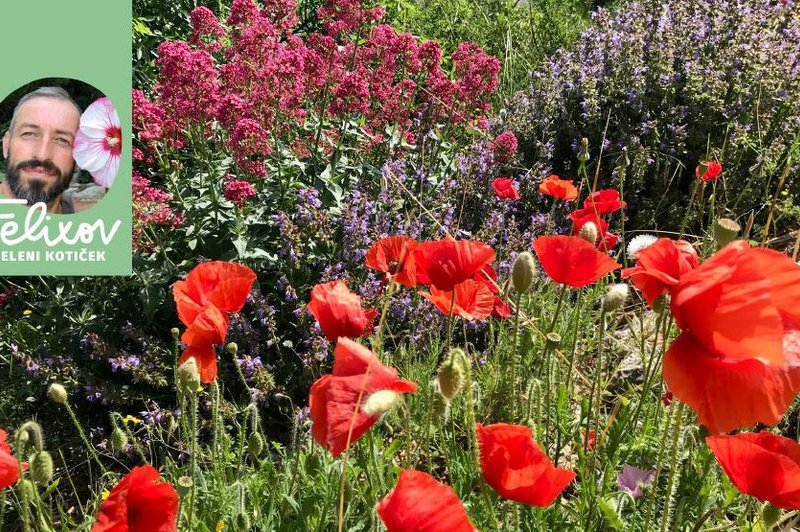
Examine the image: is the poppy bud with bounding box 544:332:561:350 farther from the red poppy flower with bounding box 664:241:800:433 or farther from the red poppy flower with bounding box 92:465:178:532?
the red poppy flower with bounding box 92:465:178:532

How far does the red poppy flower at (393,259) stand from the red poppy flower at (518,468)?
0.47m

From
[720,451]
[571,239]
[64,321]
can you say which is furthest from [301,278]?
[720,451]

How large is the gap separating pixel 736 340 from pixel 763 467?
30cm

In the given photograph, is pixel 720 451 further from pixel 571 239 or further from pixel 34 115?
pixel 34 115

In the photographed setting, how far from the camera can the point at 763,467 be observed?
1.03 meters

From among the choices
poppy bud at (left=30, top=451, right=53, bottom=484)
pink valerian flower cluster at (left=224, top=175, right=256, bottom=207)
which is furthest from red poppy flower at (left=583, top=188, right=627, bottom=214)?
poppy bud at (left=30, top=451, right=53, bottom=484)

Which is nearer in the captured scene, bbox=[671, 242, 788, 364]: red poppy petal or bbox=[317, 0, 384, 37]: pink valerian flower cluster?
bbox=[671, 242, 788, 364]: red poppy petal

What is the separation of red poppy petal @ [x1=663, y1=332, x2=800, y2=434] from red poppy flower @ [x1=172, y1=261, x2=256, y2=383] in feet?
2.29

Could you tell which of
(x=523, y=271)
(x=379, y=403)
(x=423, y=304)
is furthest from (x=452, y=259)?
(x=423, y=304)

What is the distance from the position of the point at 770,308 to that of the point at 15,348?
2575 millimetres

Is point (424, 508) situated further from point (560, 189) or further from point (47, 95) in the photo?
point (47, 95)

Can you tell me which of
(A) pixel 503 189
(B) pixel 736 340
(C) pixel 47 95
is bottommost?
(C) pixel 47 95

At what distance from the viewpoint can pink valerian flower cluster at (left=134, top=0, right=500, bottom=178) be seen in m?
2.69

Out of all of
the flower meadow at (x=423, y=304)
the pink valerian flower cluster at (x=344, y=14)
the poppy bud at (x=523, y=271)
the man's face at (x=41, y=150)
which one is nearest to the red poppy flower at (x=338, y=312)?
the flower meadow at (x=423, y=304)
